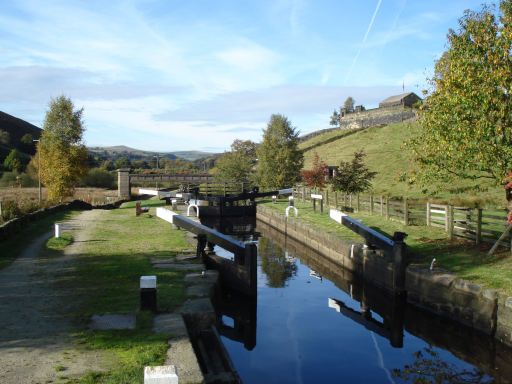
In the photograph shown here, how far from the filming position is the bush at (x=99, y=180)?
184 feet

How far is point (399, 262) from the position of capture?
10.9m

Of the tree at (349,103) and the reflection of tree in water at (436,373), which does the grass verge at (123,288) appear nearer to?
the reflection of tree in water at (436,373)

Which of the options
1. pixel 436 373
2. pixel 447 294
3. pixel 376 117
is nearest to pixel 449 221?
pixel 447 294

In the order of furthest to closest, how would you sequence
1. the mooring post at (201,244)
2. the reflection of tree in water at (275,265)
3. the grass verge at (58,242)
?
the reflection of tree in water at (275,265) → the grass verge at (58,242) → the mooring post at (201,244)

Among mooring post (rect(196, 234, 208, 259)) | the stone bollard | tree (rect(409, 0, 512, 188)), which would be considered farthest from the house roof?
the stone bollard

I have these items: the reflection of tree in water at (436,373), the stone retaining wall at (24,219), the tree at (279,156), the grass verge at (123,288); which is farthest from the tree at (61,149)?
the reflection of tree in water at (436,373)

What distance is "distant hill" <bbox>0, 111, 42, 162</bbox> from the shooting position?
82.1 metres

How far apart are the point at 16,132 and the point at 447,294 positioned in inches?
4103

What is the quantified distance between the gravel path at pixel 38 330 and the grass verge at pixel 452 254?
25.3ft

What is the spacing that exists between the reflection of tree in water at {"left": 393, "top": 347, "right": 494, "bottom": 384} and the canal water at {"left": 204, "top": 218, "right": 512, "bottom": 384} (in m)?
0.02

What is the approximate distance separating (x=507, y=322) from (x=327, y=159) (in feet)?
169

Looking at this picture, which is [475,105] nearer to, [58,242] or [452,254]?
[452,254]

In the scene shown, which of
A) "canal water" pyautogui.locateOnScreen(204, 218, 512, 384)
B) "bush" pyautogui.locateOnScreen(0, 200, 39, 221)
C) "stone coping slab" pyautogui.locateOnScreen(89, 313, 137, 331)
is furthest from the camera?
"bush" pyautogui.locateOnScreen(0, 200, 39, 221)

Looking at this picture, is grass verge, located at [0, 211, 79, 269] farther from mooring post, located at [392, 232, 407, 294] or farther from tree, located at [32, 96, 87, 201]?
tree, located at [32, 96, 87, 201]
